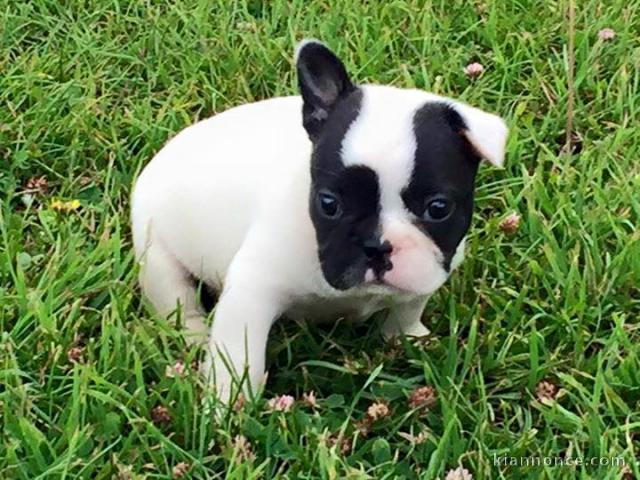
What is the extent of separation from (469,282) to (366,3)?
1.60m

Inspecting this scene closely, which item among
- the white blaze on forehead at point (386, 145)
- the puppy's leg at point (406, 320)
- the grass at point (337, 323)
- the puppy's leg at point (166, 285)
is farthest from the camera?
the puppy's leg at point (166, 285)

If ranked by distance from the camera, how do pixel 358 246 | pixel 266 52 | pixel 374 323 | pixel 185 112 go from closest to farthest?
1. pixel 358 246
2. pixel 374 323
3. pixel 185 112
4. pixel 266 52

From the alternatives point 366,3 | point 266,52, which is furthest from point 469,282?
point 366,3

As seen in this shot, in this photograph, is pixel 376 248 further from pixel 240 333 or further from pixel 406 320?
pixel 406 320

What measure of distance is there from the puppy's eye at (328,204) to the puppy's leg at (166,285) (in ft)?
1.96

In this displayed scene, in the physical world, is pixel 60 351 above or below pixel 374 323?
above

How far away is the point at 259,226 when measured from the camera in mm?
2865

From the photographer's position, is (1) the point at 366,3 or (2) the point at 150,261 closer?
(2) the point at 150,261

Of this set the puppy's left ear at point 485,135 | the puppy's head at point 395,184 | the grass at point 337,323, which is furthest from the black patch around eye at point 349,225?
the grass at point 337,323

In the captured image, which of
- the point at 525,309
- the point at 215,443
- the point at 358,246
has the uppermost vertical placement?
the point at 358,246

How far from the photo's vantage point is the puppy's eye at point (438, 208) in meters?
2.65

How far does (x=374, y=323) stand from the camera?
10.4 ft

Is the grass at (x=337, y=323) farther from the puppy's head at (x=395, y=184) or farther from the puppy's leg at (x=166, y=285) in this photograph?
the puppy's head at (x=395, y=184)

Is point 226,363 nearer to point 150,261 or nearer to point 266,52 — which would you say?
point 150,261
